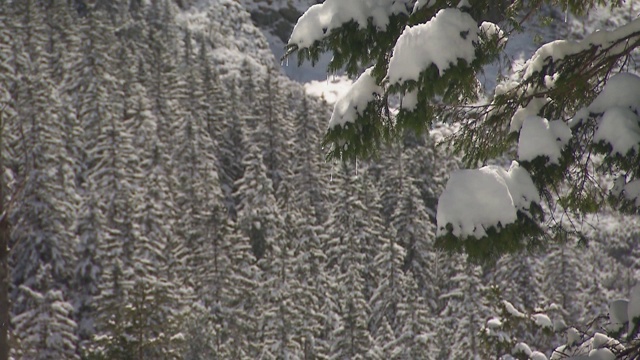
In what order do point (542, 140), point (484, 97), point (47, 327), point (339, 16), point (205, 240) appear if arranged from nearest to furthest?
point (542, 140)
point (339, 16)
point (484, 97)
point (47, 327)
point (205, 240)

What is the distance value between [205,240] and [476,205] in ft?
112

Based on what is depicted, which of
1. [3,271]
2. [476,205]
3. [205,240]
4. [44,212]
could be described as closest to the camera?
[476,205]

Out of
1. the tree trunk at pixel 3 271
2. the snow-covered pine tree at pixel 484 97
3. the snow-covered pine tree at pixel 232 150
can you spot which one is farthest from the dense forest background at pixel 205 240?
the snow-covered pine tree at pixel 484 97

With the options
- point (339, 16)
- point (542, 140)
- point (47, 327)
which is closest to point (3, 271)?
point (339, 16)

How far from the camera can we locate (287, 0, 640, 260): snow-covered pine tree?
4.45 metres

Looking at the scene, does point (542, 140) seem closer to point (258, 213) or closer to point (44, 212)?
point (44, 212)

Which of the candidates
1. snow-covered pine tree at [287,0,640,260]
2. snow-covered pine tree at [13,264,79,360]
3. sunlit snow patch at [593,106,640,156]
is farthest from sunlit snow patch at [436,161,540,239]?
snow-covered pine tree at [13,264,79,360]

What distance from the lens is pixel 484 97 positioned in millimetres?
6121

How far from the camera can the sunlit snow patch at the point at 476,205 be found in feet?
14.2

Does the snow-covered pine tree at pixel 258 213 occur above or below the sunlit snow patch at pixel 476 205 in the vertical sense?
above

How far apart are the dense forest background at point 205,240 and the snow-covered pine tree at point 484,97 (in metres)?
13.1

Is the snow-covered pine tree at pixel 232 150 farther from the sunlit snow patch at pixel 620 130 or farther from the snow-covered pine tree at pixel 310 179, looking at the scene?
the sunlit snow patch at pixel 620 130

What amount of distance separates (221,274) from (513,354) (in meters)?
23.2

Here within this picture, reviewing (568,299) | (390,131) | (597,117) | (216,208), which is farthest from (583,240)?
(568,299)
